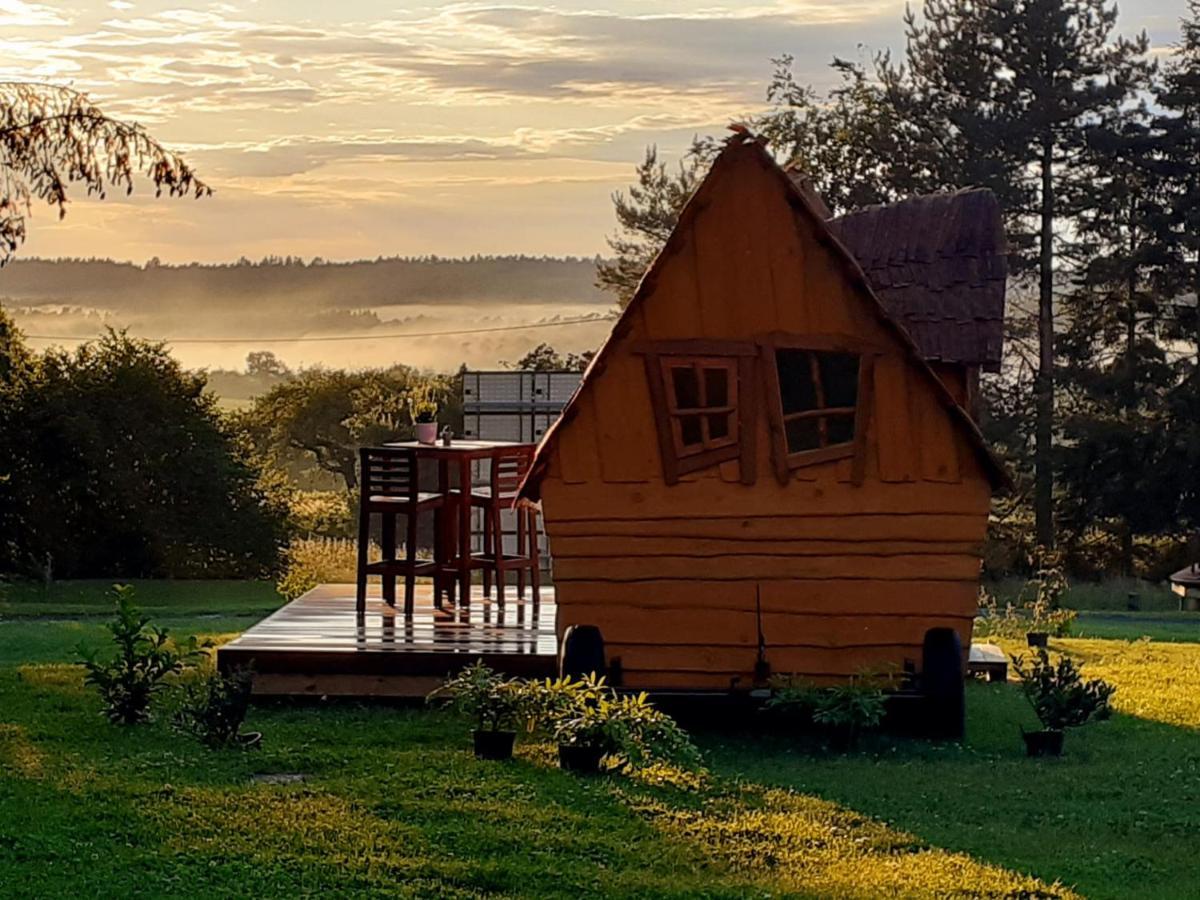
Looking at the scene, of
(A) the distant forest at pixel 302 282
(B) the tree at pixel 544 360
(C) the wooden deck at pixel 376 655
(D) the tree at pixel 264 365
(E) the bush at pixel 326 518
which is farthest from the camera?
(D) the tree at pixel 264 365

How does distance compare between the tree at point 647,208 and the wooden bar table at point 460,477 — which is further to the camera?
the tree at point 647,208

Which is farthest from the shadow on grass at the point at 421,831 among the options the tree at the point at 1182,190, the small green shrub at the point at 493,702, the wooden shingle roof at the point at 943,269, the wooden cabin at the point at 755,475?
the tree at the point at 1182,190

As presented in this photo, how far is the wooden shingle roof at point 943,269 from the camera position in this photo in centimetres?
1015

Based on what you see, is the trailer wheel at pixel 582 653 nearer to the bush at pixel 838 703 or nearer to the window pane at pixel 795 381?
the bush at pixel 838 703

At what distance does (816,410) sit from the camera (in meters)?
9.70

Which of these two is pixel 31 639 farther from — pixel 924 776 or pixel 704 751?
pixel 924 776

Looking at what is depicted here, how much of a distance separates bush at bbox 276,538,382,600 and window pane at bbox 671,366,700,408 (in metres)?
6.66

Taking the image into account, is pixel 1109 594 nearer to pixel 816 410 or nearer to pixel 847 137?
pixel 847 137

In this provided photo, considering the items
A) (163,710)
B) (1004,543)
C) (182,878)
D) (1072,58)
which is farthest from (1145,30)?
(182,878)

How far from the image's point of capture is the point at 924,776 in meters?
8.30

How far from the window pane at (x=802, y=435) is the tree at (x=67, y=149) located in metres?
4.34

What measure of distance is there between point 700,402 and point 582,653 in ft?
5.24

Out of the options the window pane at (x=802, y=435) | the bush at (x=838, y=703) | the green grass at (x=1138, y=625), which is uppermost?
the window pane at (x=802, y=435)

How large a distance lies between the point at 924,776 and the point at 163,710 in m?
4.34
